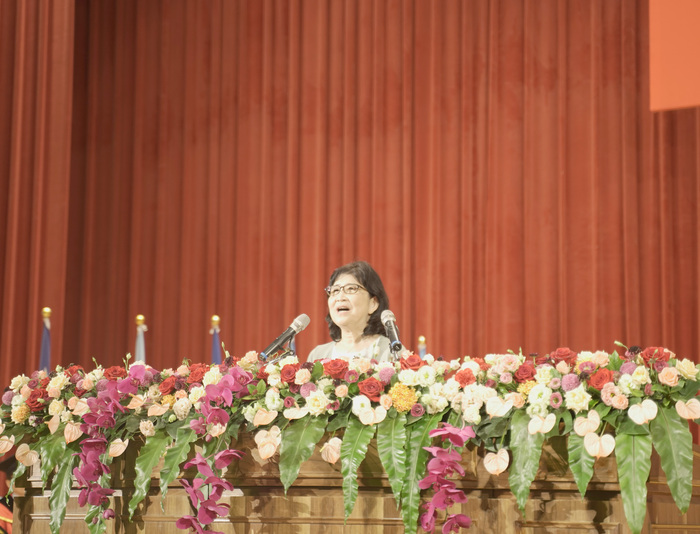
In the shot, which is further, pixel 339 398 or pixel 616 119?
pixel 616 119

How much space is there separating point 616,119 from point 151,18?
414 cm

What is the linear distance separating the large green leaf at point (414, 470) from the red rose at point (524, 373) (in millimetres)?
225

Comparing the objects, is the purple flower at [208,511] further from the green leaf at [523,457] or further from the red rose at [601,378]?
the red rose at [601,378]

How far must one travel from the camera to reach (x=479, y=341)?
6699 millimetres

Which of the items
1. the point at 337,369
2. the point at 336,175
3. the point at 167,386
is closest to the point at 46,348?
the point at 336,175

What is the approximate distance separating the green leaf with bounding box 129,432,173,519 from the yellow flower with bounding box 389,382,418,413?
2.20 feet

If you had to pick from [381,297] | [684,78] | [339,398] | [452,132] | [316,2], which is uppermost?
[316,2]

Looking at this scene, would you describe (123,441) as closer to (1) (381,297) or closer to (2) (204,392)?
(2) (204,392)

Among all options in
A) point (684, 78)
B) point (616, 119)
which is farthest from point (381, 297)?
point (616, 119)

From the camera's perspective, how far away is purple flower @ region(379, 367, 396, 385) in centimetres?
239

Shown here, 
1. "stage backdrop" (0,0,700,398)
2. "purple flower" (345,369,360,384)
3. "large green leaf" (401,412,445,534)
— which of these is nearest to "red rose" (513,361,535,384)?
"large green leaf" (401,412,445,534)

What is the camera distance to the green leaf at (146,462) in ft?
8.08

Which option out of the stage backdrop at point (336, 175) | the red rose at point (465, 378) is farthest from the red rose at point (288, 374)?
the stage backdrop at point (336, 175)

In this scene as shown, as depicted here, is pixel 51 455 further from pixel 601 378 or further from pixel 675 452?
pixel 675 452
